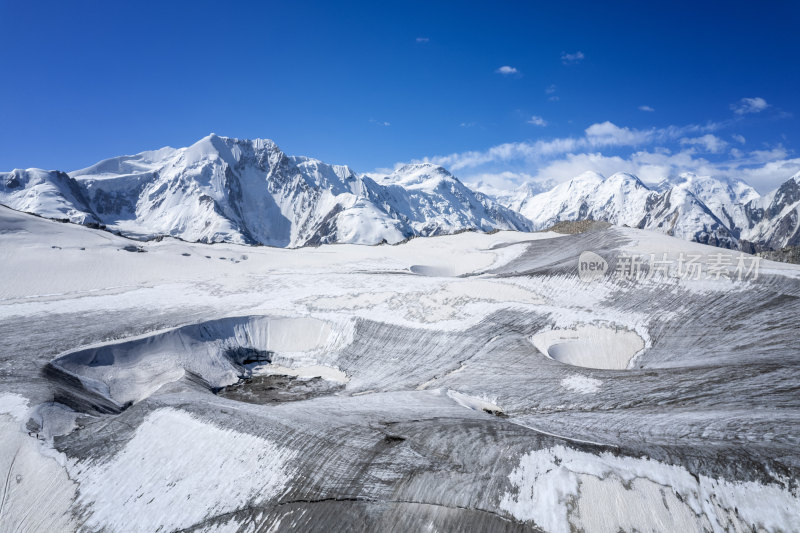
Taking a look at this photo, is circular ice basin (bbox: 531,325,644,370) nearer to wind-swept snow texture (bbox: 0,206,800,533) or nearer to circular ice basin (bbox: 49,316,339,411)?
wind-swept snow texture (bbox: 0,206,800,533)

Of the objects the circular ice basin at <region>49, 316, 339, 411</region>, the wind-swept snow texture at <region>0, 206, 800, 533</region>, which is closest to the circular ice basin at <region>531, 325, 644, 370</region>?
the wind-swept snow texture at <region>0, 206, 800, 533</region>

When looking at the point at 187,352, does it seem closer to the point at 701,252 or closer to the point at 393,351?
the point at 393,351

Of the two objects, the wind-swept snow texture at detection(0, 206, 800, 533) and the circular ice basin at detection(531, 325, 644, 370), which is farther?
the circular ice basin at detection(531, 325, 644, 370)

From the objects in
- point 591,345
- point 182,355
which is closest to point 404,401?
point 591,345

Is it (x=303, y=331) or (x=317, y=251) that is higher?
(x=317, y=251)

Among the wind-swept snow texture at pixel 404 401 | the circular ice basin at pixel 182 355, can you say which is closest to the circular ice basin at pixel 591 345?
the wind-swept snow texture at pixel 404 401

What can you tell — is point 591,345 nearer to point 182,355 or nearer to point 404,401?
point 404,401

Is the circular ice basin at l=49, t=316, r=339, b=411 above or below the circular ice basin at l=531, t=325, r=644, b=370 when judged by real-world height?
below

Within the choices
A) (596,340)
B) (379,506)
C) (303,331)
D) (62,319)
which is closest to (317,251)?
(303,331)
